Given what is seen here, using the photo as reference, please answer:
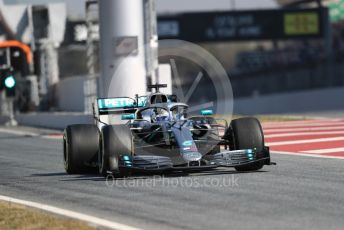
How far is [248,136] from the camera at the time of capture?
12.4 meters

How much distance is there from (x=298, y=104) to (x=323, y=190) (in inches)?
1236

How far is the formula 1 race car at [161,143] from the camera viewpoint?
1172 centimetres

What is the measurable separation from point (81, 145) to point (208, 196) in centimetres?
331

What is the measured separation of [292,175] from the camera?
12.1m

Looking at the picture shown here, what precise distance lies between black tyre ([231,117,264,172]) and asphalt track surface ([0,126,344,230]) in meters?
0.36

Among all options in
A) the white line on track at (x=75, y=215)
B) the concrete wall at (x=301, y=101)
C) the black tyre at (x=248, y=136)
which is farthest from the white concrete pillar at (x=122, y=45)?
the concrete wall at (x=301, y=101)

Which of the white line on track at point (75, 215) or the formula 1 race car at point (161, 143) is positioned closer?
the white line on track at point (75, 215)

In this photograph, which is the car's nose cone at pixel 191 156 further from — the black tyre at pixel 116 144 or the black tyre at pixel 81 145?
the black tyre at pixel 81 145

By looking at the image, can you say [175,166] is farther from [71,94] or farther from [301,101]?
[301,101]

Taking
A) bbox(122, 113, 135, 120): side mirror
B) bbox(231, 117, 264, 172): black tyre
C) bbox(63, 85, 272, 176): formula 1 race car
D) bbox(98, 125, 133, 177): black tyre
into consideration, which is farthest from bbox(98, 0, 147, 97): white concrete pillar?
bbox(98, 125, 133, 177): black tyre

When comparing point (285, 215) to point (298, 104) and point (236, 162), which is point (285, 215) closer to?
point (236, 162)

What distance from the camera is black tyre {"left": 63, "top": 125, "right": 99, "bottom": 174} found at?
12789mm

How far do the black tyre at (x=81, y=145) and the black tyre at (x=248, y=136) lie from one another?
199cm

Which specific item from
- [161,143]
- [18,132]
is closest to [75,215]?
[161,143]
